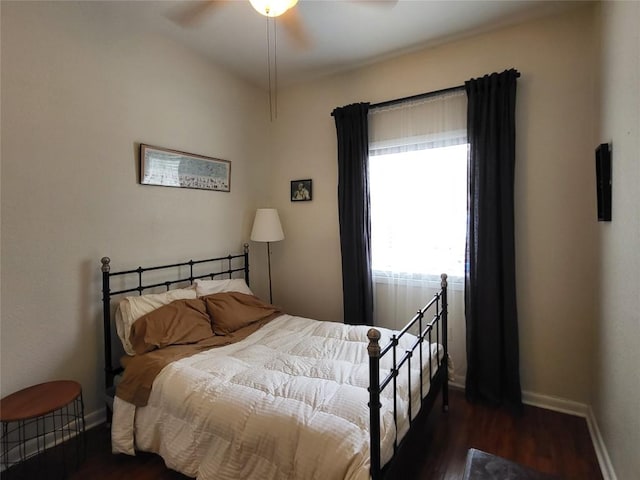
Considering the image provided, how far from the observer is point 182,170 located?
277cm

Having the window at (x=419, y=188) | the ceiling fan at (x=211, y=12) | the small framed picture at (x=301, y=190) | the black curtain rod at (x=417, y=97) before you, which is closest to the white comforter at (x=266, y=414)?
the window at (x=419, y=188)

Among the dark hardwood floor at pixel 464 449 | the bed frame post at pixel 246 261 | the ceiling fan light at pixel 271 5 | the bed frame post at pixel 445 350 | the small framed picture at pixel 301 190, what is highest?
the ceiling fan light at pixel 271 5

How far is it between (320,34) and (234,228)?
6.35ft

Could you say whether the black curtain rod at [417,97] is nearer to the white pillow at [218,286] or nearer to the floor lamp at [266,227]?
the floor lamp at [266,227]

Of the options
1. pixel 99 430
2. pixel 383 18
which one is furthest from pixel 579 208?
pixel 99 430

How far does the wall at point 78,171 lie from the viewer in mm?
1872

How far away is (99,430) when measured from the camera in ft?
7.23

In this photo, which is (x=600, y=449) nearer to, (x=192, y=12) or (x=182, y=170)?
(x=182, y=170)

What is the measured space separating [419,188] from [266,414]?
2.13 meters

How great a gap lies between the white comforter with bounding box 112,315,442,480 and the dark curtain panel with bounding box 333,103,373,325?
2.62 feet

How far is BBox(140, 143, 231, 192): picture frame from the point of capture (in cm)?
250

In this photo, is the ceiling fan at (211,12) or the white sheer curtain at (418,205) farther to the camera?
the white sheer curtain at (418,205)

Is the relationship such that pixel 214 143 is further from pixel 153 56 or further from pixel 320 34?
pixel 320 34

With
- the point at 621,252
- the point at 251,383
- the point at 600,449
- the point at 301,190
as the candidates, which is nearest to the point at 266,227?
the point at 301,190
